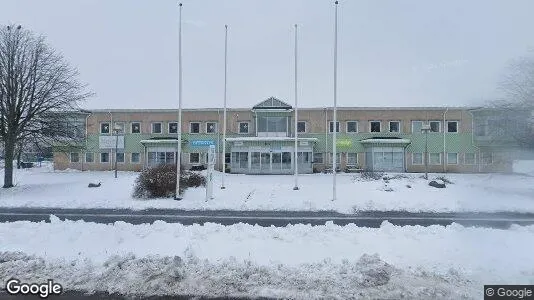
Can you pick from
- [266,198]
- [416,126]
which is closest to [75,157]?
[266,198]

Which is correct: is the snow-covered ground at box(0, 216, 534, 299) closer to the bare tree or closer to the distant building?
the bare tree

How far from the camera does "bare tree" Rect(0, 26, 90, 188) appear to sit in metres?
26.9

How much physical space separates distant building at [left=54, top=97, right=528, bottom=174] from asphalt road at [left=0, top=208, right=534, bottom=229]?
2563cm

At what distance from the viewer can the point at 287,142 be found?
42.0 meters

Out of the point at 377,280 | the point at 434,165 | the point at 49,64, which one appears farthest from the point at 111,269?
the point at 434,165

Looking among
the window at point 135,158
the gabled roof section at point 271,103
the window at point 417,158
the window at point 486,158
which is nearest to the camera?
the window at point 486,158

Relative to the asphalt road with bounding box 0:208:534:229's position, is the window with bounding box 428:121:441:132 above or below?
above

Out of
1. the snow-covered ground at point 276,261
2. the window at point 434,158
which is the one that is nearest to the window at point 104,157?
the window at point 434,158

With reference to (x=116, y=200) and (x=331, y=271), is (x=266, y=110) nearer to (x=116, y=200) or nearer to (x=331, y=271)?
(x=116, y=200)

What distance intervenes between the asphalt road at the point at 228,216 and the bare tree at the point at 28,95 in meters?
11.9

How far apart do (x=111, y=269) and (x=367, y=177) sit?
82.8 feet

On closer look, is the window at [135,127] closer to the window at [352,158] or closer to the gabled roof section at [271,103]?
the gabled roof section at [271,103]

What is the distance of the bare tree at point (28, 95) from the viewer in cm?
2689

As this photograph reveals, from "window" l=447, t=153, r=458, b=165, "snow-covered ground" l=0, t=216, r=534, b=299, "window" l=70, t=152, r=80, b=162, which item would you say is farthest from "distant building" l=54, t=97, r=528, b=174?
"snow-covered ground" l=0, t=216, r=534, b=299
